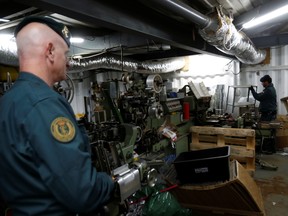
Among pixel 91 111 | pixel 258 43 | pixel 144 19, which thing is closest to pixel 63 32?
pixel 144 19

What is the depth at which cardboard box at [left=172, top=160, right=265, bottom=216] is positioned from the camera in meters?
1.84

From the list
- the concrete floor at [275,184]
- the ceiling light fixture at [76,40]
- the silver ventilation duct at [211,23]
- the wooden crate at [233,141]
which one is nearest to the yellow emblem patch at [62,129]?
the silver ventilation duct at [211,23]

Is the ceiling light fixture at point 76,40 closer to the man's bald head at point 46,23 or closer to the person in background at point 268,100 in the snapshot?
the man's bald head at point 46,23

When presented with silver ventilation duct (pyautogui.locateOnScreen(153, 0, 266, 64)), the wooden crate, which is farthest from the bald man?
the wooden crate

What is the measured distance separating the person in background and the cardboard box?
2811mm

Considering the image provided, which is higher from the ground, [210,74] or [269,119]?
[210,74]

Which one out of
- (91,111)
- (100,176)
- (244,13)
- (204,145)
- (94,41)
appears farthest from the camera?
(204,145)

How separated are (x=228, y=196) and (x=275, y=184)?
1.45 meters

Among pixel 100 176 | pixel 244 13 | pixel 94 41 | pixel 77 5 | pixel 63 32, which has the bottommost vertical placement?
pixel 100 176

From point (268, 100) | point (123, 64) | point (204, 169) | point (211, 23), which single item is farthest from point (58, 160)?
point (268, 100)

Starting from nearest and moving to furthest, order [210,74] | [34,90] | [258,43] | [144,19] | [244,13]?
[34,90], [144,19], [244,13], [258,43], [210,74]

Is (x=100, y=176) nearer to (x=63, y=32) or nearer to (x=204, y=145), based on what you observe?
(x=63, y=32)

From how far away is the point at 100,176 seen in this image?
89 centimetres

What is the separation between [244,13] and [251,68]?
9.20 feet
